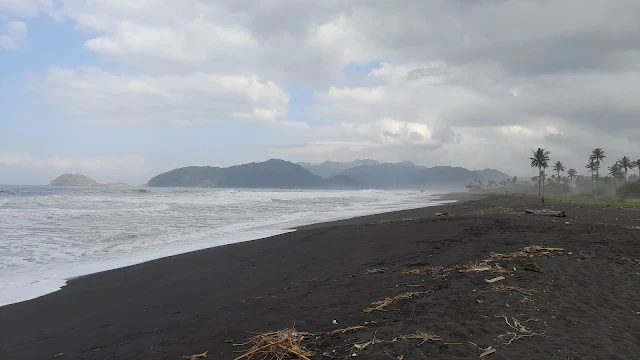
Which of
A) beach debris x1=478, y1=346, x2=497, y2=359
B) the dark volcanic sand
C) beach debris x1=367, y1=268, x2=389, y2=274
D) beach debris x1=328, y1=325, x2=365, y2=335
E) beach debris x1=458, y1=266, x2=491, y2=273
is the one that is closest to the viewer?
beach debris x1=478, y1=346, x2=497, y2=359

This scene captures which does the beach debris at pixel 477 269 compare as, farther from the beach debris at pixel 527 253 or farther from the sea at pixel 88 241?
the sea at pixel 88 241

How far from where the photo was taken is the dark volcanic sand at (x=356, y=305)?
15.4 ft

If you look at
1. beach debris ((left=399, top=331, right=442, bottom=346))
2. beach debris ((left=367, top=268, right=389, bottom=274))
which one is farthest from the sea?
beach debris ((left=399, top=331, right=442, bottom=346))

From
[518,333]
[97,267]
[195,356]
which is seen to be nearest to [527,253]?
[518,333]

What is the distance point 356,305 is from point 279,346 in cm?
190

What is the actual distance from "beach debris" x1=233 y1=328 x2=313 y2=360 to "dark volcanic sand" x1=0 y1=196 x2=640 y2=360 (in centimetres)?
24

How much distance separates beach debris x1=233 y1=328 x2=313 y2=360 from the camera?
4.50m

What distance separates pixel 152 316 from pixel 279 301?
240cm

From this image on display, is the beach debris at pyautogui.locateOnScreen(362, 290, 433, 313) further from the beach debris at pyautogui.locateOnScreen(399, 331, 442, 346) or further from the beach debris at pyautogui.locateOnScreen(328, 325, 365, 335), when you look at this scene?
the beach debris at pyautogui.locateOnScreen(399, 331, 442, 346)

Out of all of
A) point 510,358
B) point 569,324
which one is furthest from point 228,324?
point 569,324

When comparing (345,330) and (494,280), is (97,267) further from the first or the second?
(494,280)

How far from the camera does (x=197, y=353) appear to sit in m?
5.00

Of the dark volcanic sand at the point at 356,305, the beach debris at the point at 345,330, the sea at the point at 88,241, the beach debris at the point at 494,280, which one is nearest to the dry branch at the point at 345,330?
the beach debris at the point at 345,330

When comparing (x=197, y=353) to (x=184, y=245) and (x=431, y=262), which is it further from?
(x=184, y=245)
